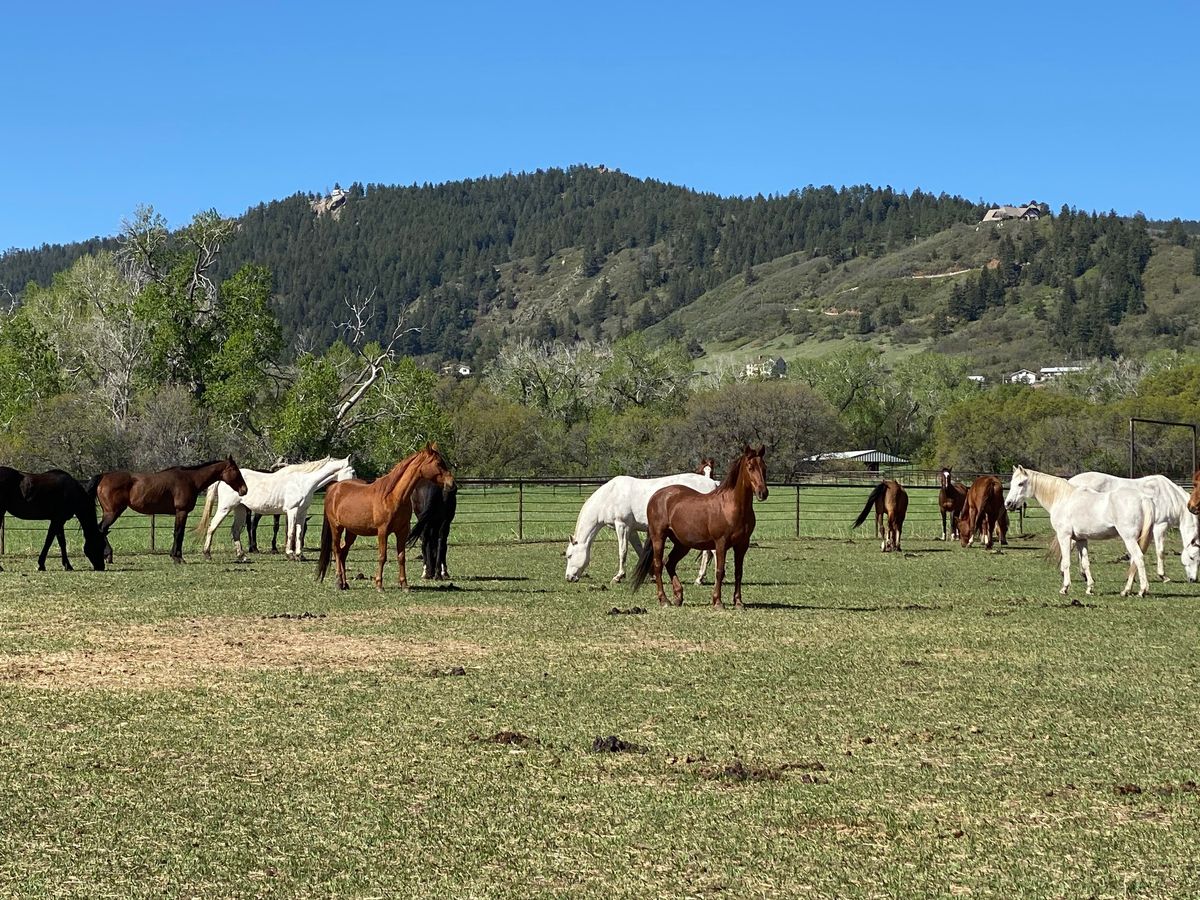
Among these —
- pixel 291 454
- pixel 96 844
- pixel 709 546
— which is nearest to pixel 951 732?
pixel 96 844

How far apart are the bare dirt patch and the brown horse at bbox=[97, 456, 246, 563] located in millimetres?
8873

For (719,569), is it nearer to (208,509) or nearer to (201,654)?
(201,654)

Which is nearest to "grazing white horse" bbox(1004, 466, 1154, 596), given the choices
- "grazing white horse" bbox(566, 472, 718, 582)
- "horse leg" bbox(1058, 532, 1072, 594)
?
"horse leg" bbox(1058, 532, 1072, 594)

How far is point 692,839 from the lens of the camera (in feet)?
18.7

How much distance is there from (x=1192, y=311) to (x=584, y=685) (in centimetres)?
18748

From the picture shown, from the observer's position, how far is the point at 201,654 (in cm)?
1124

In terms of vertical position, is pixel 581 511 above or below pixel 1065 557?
above

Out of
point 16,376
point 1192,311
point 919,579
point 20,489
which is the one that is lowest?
point 919,579

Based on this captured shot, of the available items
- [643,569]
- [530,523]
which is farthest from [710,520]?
[530,523]

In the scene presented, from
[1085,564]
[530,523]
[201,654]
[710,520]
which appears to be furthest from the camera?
[530,523]

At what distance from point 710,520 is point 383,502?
4.18 metres

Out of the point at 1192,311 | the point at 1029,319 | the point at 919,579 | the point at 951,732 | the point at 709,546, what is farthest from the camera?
the point at 1029,319

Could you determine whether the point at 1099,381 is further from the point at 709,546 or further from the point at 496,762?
the point at 496,762

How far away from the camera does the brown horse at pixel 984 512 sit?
92.5 ft
